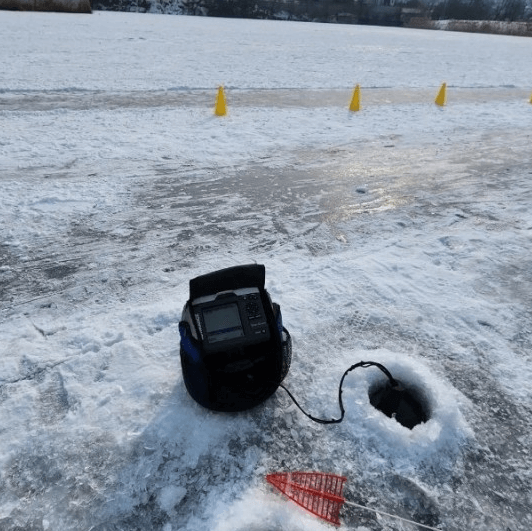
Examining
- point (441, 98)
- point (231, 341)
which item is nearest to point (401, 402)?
point (231, 341)

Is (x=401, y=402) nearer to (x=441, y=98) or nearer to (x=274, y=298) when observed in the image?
(x=274, y=298)

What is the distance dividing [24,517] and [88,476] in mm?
311

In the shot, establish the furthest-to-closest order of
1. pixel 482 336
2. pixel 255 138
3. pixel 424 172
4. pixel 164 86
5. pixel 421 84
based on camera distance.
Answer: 1. pixel 421 84
2. pixel 164 86
3. pixel 255 138
4. pixel 424 172
5. pixel 482 336

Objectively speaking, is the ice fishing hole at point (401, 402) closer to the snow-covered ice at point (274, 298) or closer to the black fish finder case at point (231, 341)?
the snow-covered ice at point (274, 298)

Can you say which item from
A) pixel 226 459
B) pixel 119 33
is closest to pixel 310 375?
pixel 226 459

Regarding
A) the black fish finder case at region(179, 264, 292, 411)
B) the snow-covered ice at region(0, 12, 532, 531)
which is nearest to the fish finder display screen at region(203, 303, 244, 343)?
the black fish finder case at region(179, 264, 292, 411)

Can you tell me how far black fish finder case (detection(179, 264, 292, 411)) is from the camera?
7.50 feet

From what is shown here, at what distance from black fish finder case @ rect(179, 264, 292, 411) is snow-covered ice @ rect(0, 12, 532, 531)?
0.74 feet

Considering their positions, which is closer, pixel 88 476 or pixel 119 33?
pixel 88 476

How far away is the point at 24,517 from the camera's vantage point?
204 centimetres

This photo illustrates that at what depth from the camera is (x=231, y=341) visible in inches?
89.4

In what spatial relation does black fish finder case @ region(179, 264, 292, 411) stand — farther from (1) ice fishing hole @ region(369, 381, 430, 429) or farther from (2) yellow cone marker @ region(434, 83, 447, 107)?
(2) yellow cone marker @ region(434, 83, 447, 107)

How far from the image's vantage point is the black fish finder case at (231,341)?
2.29 m

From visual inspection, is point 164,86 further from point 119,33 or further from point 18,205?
point 119,33
